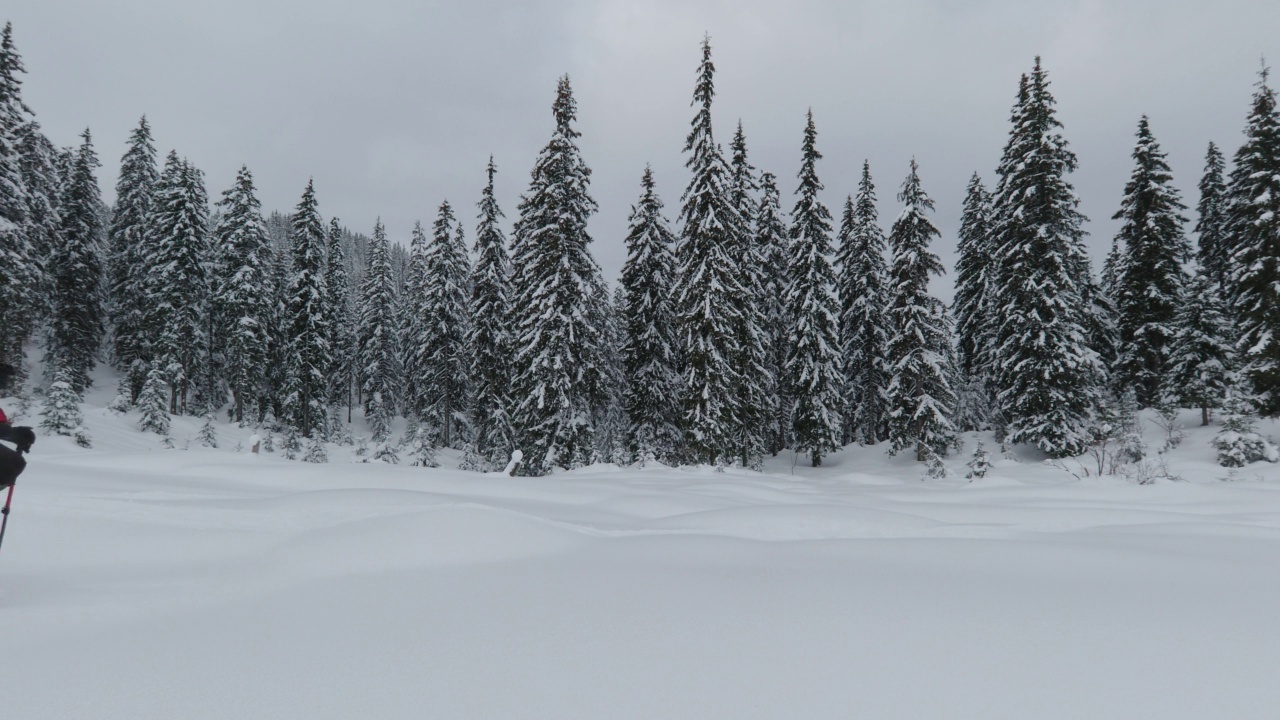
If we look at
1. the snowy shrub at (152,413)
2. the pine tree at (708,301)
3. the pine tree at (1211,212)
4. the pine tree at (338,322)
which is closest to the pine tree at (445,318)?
the pine tree at (338,322)

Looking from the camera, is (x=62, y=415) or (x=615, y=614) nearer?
(x=615, y=614)

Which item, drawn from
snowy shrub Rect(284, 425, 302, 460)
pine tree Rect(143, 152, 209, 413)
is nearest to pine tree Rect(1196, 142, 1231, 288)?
snowy shrub Rect(284, 425, 302, 460)

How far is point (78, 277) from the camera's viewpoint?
33656mm

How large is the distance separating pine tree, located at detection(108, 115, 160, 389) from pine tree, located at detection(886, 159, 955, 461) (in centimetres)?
4225

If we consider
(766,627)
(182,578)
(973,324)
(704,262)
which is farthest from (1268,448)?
(182,578)

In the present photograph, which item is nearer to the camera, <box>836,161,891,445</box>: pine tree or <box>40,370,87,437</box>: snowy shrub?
<box>40,370,87,437</box>: snowy shrub

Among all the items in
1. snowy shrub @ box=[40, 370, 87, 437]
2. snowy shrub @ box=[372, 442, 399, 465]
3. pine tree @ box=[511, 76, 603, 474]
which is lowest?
snowy shrub @ box=[372, 442, 399, 465]

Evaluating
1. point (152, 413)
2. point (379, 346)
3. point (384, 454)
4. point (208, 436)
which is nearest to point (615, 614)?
point (384, 454)

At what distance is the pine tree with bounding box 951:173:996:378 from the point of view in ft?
107

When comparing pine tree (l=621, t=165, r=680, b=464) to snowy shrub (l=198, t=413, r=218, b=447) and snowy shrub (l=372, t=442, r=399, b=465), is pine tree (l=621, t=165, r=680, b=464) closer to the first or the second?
snowy shrub (l=372, t=442, r=399, b=465)

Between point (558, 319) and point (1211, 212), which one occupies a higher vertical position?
point (1211, 212)

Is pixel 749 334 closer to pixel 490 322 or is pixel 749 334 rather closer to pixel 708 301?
pixel 708 301

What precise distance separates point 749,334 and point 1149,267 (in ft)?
74.5

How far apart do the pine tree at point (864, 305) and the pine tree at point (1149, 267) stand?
1204 cm
